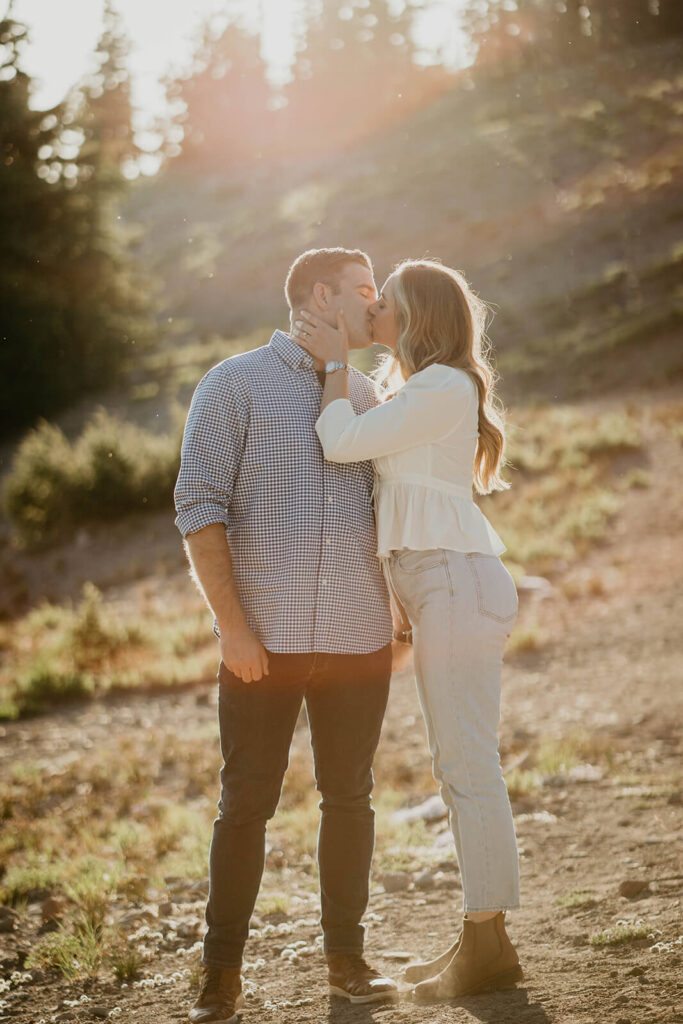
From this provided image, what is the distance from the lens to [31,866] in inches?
198

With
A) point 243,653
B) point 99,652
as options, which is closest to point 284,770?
point 243,653

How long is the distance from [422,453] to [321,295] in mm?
597

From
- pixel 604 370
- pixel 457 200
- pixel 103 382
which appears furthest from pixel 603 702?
pixel 457 200

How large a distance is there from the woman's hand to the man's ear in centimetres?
4

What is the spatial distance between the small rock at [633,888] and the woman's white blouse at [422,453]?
162 centimetres

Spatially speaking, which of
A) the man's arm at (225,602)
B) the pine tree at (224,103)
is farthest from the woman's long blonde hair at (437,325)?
the pine tree at (224,103)

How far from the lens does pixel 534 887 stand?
410 centimetres

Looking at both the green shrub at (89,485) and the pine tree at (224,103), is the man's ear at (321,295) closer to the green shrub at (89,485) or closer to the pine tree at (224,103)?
the green shrub at (89,485)

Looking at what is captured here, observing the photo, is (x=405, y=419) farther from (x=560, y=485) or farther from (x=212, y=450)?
(x=560, y=485)

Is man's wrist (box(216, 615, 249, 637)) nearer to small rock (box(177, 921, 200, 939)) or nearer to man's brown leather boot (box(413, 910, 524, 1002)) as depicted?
man's brown leather boot (box(413, 910, 524, 1002))

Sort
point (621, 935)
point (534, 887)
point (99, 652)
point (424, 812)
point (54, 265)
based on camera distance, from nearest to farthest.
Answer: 1. point (621, 935)
2. point (534, 887)
3. point (424, 812)
4. point (99, 652)
5. point (54, 265)

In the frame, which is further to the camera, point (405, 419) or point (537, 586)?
point (537, 586)

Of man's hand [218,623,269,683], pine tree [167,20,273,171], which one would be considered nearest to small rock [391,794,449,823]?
man's hand [218,623,269,683]

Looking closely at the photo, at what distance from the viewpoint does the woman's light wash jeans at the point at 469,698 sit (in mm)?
2783
